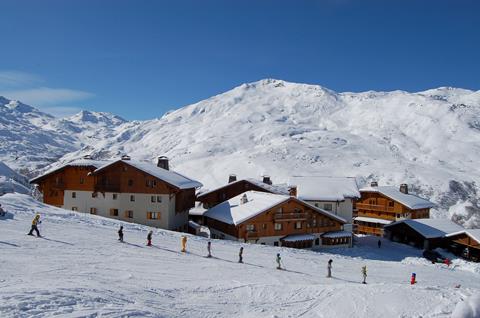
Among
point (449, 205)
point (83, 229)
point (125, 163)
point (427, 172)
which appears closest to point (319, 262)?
point (83, 229)

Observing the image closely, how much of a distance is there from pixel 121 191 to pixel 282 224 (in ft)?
58.1

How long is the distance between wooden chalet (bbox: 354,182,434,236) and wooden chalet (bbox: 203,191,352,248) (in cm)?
2267

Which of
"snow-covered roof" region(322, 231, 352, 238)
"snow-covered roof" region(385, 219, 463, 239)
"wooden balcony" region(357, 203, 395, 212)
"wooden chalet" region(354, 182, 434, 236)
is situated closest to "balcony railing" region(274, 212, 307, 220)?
"snow-covered roof" region(322, 231, 352, 238)

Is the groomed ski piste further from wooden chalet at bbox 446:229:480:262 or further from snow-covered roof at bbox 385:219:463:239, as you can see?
snow-covered roof at bbox 385:219:463:239

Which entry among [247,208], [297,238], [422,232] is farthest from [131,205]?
[422,232]

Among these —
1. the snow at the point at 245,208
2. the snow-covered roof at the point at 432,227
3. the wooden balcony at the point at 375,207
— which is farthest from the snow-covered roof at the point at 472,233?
the snow at the point at 245,208

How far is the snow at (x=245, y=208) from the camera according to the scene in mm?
44156

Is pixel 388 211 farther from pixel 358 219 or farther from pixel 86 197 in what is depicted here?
pixel 86 197

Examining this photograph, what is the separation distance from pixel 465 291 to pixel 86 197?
3884cm

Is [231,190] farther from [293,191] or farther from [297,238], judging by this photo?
[297,238]

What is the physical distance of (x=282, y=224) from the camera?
46344mm

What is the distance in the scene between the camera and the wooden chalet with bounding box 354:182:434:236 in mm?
68875

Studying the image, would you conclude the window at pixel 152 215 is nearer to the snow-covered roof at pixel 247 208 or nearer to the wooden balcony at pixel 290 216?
the snow-covered roof at pixel 247 208

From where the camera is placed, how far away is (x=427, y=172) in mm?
157000
